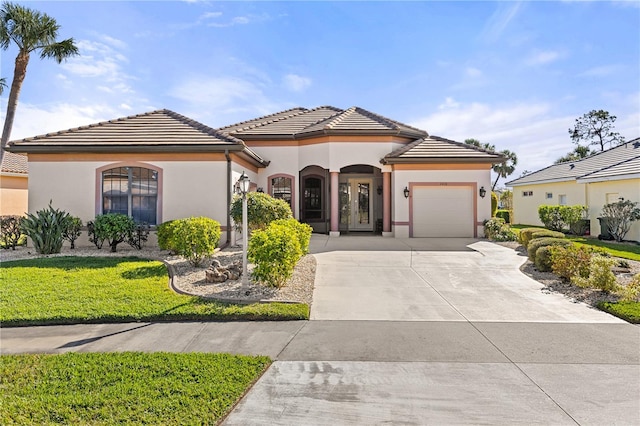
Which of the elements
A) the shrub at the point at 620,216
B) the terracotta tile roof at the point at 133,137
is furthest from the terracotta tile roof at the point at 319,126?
the shrub at the point at 620,216

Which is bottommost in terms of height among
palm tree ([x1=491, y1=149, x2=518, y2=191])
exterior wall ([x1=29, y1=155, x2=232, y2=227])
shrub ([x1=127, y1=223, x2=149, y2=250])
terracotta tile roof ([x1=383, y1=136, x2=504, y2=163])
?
shrub ([x1=127, y1=223, x2=149, y2=250])

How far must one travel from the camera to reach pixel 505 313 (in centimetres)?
595

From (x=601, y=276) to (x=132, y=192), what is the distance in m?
13.8

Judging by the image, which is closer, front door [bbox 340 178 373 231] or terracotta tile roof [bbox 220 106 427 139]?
terracotta tile roof [bbox 220 106 427 139]

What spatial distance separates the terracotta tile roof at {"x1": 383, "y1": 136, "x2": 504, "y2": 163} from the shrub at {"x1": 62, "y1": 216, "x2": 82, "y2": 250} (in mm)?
12175

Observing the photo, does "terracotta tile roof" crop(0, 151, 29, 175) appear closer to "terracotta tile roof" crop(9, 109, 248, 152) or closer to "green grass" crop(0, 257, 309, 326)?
"terracotta tile roof" crop(9, 109, 248, 152)

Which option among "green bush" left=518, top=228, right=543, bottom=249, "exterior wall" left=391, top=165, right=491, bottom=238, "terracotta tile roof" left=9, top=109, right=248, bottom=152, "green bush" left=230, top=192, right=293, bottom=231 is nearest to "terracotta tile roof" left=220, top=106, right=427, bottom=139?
"exterior wall" left=391, top=165, right=491, bottom=238

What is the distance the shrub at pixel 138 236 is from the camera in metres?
11.0

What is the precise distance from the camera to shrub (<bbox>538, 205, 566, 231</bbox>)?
1864 centimetres

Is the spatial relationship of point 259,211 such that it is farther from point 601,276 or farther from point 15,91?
point 15,91

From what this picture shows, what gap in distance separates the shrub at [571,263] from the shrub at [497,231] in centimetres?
595

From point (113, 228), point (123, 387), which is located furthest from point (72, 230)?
point (123, 387)

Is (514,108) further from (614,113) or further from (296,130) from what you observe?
(614,113)

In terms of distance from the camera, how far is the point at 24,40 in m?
15.9
